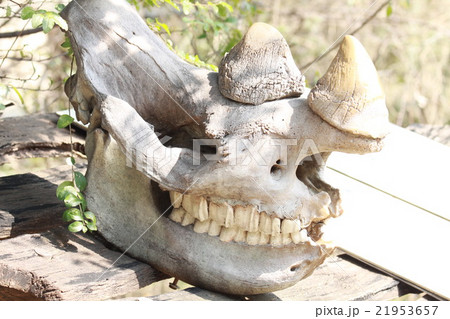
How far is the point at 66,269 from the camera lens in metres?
1.56

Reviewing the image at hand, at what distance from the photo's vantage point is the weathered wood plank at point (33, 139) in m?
2.15

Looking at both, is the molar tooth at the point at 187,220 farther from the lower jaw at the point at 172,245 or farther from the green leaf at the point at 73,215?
the green leaf at the point at 73,215

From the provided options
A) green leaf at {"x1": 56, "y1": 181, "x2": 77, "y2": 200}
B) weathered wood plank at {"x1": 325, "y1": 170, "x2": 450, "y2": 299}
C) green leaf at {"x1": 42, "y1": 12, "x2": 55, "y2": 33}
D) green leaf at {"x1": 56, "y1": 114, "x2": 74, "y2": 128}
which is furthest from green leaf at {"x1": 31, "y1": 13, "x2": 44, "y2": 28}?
weathered wood plank at {"x1": 325, "y1": 170, "x2": 450, "y2": 299}

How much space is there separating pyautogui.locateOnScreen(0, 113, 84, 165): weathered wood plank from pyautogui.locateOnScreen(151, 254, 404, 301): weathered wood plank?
0.89 m

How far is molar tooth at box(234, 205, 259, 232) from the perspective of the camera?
1.53 m

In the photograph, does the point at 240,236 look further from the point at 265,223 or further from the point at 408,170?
the point at 408,170

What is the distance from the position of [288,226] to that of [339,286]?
1.14 ft

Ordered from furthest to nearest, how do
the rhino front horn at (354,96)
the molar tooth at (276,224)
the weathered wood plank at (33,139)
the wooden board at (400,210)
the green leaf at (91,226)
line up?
the weathered wood plank at (33,139) < the wooden board at (400,210) < the green leaf at (91,226) < the molar tooth at (276,224) < the rhino front horn at (354,96)

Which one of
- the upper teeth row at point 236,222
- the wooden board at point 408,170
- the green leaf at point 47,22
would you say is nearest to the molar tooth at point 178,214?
the upper teeth row at point 236,222

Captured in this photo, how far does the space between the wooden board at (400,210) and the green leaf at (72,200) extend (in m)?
0.61

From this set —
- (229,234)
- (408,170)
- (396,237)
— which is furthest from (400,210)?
(229,234)

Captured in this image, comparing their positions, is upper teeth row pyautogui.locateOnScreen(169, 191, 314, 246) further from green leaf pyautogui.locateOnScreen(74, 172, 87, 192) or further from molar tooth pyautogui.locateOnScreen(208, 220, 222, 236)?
green leaf pyautogui.locateOnScreen(74, 172, 87, 192)
